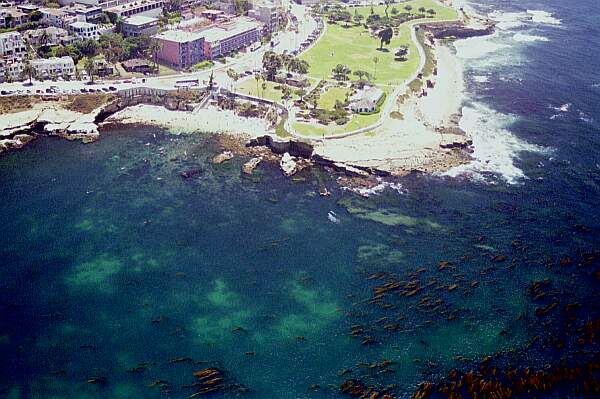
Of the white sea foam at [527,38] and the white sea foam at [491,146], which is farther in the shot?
the white sea foam at [527,38]

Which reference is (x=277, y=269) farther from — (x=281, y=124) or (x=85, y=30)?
(x=85, y=30)

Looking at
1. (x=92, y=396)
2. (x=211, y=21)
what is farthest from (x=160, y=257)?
(x=211, y=21)

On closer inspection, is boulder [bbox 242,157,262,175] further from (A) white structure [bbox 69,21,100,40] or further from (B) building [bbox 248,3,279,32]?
(B) building [bbox 248,3,279,32]

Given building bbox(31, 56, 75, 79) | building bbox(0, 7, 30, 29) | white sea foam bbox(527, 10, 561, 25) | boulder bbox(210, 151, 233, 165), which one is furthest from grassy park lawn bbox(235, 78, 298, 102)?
white sea foam bbox(527, 10, 561, 25)

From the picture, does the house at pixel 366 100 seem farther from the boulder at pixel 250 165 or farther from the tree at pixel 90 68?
the tree at pixel 90 68

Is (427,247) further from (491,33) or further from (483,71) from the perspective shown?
(491,33)

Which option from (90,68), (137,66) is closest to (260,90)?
(137,66)

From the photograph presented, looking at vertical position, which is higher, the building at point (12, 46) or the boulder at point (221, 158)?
the building at point (12, 46)

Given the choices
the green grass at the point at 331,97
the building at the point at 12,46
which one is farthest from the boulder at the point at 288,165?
the building at the point at 12,46
